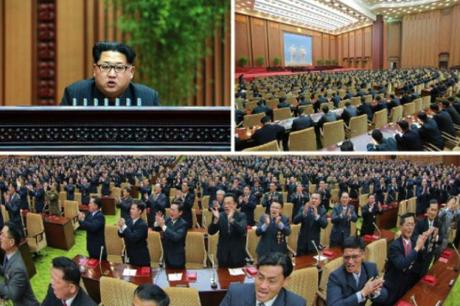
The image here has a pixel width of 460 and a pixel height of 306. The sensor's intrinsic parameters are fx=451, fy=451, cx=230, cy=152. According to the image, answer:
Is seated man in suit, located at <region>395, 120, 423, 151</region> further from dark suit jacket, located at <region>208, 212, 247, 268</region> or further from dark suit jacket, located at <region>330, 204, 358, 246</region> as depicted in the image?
dark suit jacket, located at <region>208, 212, 247, 268</region>

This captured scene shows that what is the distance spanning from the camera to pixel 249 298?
2.02 meters

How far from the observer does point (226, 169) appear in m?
4.63

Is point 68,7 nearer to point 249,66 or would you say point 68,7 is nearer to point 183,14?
point 183,14

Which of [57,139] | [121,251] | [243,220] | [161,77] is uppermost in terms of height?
[161,77]

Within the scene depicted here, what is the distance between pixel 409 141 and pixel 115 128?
2465mm

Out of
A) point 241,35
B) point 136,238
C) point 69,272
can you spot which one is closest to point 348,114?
point 241,35

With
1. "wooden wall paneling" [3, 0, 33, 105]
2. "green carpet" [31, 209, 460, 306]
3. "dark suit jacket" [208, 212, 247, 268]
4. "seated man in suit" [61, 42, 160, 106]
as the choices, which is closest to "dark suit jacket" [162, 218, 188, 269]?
"dark suit jacket" [208, 212, 247, 268]

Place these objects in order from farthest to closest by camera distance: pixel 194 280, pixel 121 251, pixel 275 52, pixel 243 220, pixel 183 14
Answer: pixel 275 52 → pixel 121 251 → pixel 243 220 → pixel 183 14 → pixel 194 280

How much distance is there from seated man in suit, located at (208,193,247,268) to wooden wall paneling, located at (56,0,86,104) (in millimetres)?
1667

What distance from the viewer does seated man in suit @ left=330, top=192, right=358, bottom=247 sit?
175 inches

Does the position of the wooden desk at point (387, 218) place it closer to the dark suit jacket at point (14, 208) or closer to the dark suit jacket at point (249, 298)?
the dark suit jacket at point (249, 298)

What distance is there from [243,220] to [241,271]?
739mm

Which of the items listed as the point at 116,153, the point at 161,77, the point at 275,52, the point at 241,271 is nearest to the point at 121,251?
the point at 116,153

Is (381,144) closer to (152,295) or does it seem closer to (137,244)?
(137,244)
